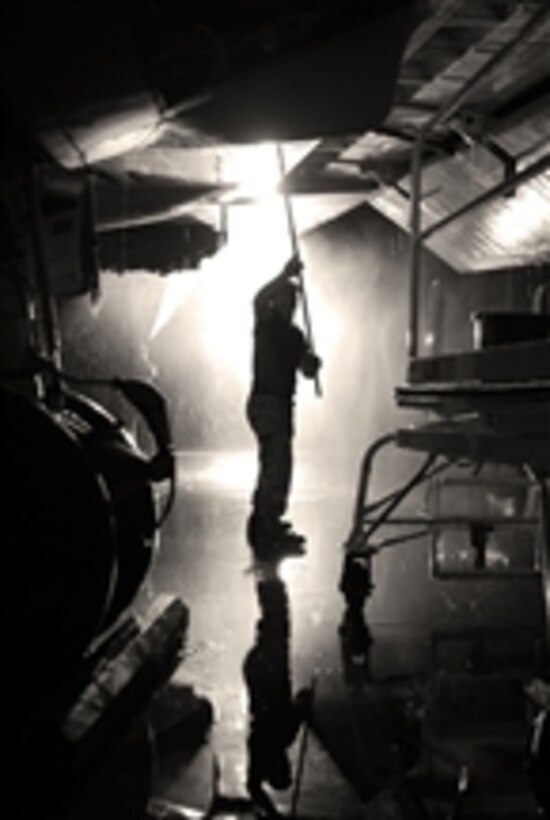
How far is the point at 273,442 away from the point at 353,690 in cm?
324

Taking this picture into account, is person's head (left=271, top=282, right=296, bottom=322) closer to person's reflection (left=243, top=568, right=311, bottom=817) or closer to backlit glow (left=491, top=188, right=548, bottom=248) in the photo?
backlit glow (left=491, top=188, right=548, bottom=248)

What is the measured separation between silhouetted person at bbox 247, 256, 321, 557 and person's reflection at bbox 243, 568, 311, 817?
198cm

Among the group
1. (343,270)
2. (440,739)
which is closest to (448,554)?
(440,739)

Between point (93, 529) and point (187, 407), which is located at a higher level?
point (93, 529)

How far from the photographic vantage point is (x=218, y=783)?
2.16 m

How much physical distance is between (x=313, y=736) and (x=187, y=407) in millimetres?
15421

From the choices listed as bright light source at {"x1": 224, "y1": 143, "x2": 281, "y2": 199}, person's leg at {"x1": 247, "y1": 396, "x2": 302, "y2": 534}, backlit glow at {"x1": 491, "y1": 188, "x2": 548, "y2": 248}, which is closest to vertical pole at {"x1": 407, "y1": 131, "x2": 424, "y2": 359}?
bright light source at {"x1": 224, "y1": 143, "x2": 281, "y2": 199}

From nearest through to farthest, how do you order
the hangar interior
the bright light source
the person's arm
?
the hangar interior, the bright light source, the person's arm

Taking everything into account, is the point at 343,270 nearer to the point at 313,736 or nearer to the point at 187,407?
the point at 187,407

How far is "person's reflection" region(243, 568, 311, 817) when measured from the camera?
2174 millimetres

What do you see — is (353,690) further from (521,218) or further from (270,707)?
(521,218)

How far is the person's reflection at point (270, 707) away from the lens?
217 centimetres

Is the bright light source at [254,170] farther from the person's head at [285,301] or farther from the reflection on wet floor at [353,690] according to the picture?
the reflection on wet floor at [353,690]

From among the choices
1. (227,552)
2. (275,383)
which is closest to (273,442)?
(275,383)
